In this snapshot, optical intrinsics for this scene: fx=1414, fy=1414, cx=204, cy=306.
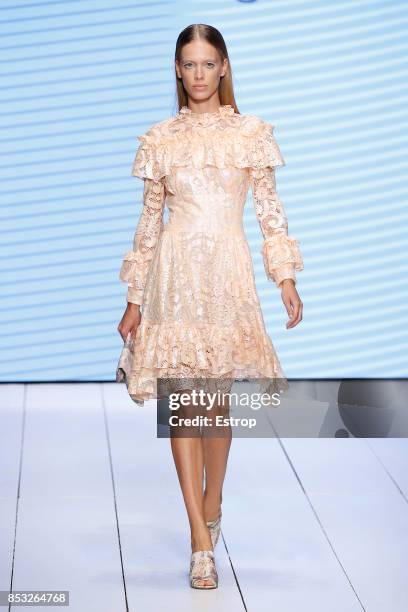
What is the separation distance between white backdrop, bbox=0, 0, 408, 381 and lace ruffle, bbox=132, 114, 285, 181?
100 inches

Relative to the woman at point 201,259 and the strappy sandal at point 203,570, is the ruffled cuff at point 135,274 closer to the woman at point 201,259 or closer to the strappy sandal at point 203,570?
the woman at point 201,259

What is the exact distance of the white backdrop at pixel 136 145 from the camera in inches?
238

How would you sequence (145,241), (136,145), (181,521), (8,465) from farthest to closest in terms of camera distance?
(136,145) → (8,465) → (181,521) → (145,241)

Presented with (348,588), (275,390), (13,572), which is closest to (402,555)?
(348,588)

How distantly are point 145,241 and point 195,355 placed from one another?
1.03 feet

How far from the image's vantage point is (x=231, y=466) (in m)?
4.70

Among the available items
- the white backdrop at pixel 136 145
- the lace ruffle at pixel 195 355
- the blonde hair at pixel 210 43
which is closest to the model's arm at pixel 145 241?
the lace ruffle at pixel 195 355

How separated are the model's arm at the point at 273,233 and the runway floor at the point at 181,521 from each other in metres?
0.74

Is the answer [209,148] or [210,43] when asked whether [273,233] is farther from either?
[210,43]

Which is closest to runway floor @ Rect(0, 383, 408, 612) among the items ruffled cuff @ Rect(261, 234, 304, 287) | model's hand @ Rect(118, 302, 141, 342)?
model's hand @ Rect(118, 302, 141, 342)

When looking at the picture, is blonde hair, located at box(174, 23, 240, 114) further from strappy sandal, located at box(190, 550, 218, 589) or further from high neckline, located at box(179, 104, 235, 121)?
strappy sandal, located at box(190, 550, 218, 589)

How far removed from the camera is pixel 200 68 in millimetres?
3406

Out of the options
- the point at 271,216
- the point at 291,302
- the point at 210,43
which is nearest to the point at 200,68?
the point at 210,43

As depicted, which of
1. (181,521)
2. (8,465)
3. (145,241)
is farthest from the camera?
(8,465)
